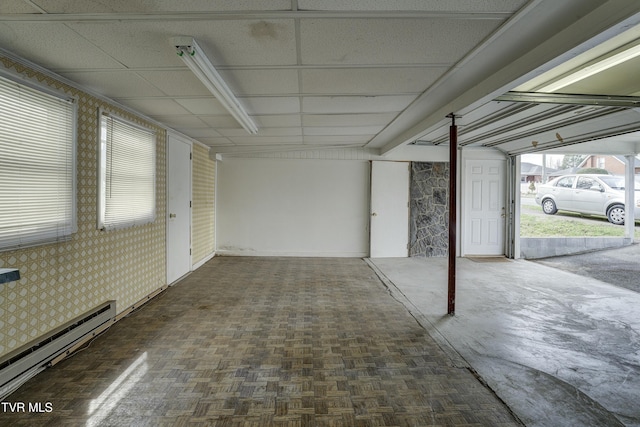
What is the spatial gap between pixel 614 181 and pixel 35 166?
1137cm

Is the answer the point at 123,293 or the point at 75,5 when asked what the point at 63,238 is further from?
the point at 75,5

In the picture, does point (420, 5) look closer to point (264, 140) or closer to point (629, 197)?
point (264, 140)

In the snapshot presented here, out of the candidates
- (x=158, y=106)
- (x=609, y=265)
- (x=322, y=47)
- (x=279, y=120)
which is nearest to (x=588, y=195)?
(x=609, y=265)

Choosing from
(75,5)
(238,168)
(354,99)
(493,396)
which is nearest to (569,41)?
(354,99)

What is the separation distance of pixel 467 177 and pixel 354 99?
15.7ft

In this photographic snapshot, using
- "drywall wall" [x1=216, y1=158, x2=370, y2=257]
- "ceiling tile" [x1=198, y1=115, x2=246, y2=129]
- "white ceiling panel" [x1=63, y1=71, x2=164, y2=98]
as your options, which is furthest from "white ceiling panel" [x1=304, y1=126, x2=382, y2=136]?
"white ceiling panel" [x1=63, y1=71, x2=164, y2=98]

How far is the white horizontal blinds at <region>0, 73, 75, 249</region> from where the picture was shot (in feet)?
7.00

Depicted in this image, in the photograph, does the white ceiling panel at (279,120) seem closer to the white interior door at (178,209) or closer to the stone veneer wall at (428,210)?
the white interior door at (178,209)

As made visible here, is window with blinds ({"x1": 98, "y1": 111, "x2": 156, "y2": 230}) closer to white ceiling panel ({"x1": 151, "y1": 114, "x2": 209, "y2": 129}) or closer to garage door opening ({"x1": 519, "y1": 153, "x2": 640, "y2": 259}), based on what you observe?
white ceiling panel ({"x1": 151, "y1": 114, "x2": 209, "y2": 129})

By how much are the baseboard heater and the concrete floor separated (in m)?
3.28

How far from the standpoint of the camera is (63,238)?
2.62 metres

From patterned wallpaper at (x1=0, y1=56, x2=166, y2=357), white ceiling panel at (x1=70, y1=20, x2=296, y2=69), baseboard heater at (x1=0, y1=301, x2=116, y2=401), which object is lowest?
baseboard heater at (x1=0, y1=301, x2=116, y2=401)

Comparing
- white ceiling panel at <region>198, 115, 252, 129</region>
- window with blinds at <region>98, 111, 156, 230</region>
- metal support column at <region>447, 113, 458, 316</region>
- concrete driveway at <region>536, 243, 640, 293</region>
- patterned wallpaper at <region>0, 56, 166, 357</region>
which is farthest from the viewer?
concrete driveway at <region>536, 243, 640, 293</region>

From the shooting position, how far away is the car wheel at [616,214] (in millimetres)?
7680
